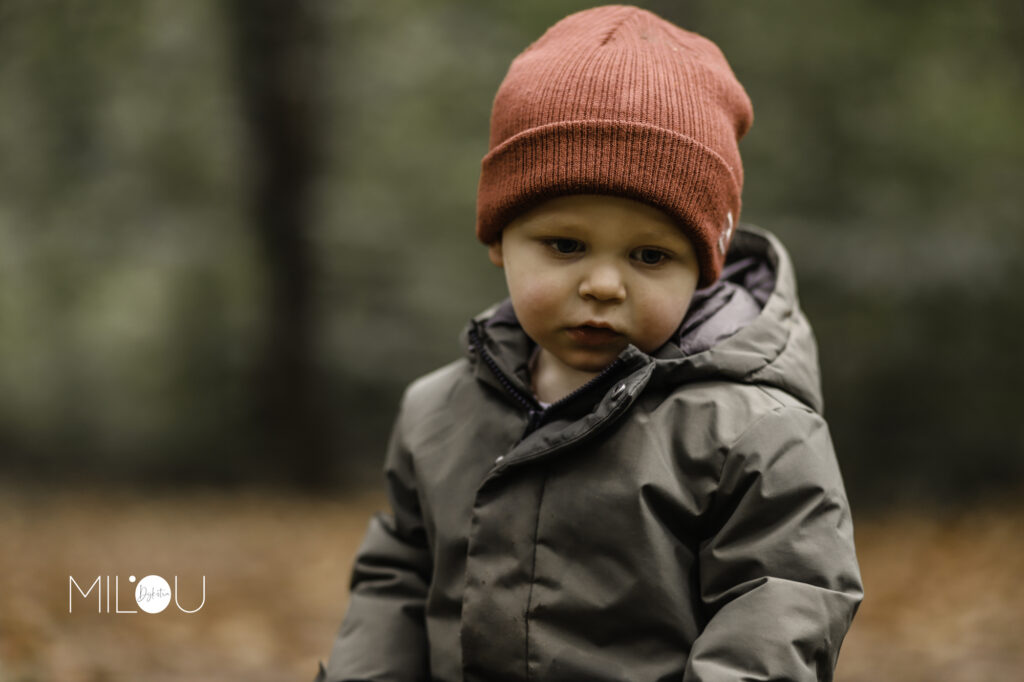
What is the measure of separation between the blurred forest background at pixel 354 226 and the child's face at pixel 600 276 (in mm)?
4064

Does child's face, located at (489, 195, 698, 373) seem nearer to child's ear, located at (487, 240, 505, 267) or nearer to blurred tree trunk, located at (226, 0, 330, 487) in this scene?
child's ear, located at (487, 240, 505, 267)

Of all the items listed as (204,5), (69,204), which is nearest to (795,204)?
(204,5)

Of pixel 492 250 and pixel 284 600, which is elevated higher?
pixel 492 250

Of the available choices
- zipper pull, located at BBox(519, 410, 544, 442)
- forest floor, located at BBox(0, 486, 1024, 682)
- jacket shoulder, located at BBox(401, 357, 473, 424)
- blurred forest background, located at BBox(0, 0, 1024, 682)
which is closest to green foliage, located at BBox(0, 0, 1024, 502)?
blurred forest background, located at BBox(0, 0, 1024, 682)

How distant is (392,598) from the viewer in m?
2.41

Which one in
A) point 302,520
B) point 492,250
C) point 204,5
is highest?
point 204,5

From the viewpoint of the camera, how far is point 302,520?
871cm

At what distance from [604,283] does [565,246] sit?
0.46ft

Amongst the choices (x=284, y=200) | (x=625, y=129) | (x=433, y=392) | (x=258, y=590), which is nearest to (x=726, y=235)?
(x=625, y=129)

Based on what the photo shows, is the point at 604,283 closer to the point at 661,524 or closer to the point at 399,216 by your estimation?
the point at 661,524

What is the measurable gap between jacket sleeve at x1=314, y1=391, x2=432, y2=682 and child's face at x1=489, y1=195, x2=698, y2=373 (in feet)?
1.86

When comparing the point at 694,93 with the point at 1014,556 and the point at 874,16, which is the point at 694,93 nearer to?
the point at 1014,556

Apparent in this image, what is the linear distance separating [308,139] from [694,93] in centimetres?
762

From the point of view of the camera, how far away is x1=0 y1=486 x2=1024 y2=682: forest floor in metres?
4.27
